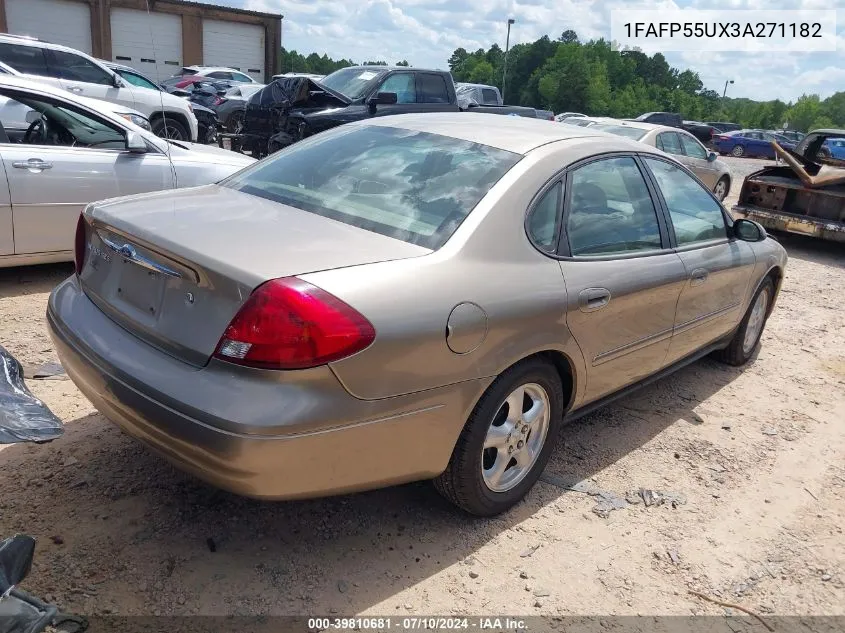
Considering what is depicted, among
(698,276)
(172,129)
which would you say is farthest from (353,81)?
(698,276)

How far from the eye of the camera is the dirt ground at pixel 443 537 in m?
2.55

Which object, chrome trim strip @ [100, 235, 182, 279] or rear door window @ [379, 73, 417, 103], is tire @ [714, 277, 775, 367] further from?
rear door window @ [379, 73, 417, 103]

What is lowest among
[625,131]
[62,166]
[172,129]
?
[62,166]

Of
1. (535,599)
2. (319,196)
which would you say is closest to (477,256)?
(319,196)

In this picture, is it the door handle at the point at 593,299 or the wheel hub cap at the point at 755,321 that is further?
the wheel hub cap at the point at 755,321

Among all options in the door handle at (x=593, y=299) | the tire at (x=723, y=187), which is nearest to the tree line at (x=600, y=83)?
the tire at (x=723, y=187)

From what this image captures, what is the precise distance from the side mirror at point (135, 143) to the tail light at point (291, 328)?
155 inches

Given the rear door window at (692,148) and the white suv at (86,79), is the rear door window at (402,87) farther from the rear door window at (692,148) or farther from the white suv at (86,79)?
the rear door window at (692,148)

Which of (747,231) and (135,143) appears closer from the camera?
(747,231)

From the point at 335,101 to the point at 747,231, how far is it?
815 cm

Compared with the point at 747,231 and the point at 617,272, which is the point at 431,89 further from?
the point at 617,272

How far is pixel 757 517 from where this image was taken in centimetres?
332

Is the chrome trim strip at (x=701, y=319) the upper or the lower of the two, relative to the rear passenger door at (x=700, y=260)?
lower

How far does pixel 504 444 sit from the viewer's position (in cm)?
295
